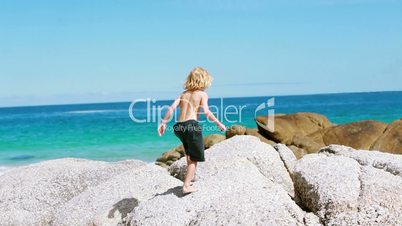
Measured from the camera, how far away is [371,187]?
6051 millimetres

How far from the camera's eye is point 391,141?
12.3m

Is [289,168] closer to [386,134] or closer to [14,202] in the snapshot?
[14,202]

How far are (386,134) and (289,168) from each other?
526 centimetres

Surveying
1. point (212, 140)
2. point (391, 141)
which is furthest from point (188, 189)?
point (212, 140)

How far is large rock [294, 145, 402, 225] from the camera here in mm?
5720

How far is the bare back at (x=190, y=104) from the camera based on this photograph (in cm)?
708

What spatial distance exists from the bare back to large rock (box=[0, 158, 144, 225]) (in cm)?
258

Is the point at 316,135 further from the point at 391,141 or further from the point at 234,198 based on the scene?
the point at 234,198

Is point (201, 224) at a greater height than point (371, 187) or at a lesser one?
lesser

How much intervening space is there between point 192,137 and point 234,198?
41.8 inches

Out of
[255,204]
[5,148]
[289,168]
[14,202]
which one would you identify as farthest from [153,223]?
[5,148]

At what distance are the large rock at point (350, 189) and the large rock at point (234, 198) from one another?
199 millimetres

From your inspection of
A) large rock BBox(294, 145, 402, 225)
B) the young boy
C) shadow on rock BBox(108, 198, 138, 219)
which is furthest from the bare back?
large rock BBox(294, 145, 402, 225)

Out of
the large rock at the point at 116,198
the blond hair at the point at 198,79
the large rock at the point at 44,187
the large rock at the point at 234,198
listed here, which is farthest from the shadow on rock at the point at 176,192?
the large rock at the point at 44,187
